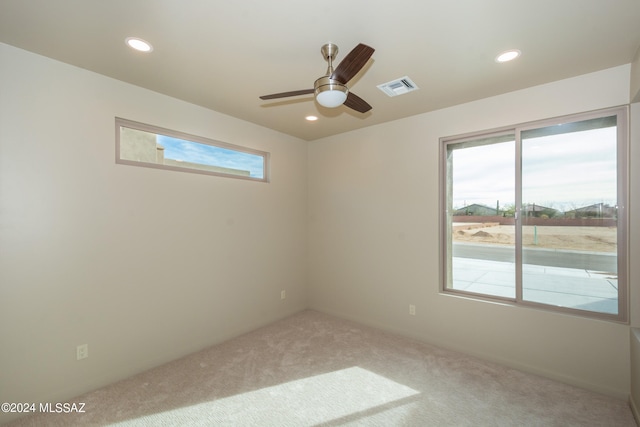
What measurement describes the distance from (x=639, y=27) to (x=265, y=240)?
151 inches

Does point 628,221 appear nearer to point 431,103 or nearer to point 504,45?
point 504,45

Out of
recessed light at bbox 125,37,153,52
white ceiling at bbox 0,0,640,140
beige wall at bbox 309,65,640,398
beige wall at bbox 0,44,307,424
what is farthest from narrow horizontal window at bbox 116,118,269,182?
beige wall at bbox 309,65,640,398

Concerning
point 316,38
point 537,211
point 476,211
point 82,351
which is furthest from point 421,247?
point 82,351

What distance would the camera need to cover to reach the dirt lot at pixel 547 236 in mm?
2461

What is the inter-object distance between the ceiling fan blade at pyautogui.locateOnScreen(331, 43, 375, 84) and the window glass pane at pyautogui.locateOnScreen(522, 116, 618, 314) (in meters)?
2.13

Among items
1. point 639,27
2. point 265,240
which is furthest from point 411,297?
point 639,27

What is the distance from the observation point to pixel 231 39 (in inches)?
76.7

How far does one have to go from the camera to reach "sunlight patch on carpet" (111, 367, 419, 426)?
2078mm

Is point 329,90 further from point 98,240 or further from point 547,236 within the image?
point 547,236

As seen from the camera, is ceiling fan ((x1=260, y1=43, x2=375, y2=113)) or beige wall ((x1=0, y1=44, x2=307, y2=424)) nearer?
ceiling fan ((x1=260, y1=43, x2=375, y2=113))

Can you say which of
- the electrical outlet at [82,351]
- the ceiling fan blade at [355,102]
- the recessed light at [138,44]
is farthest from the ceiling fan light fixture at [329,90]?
the electrical outlet at [82,351]

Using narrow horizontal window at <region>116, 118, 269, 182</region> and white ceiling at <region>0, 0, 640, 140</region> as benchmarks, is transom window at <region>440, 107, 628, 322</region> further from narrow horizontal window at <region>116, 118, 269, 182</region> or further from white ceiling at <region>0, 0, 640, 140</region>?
narrow horizontal window at <region>116, 118, 269, 182</region>

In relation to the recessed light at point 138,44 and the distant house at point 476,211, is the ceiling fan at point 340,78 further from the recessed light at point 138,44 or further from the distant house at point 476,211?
the distant house at point 476,211

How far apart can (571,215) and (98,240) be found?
4230 mm
